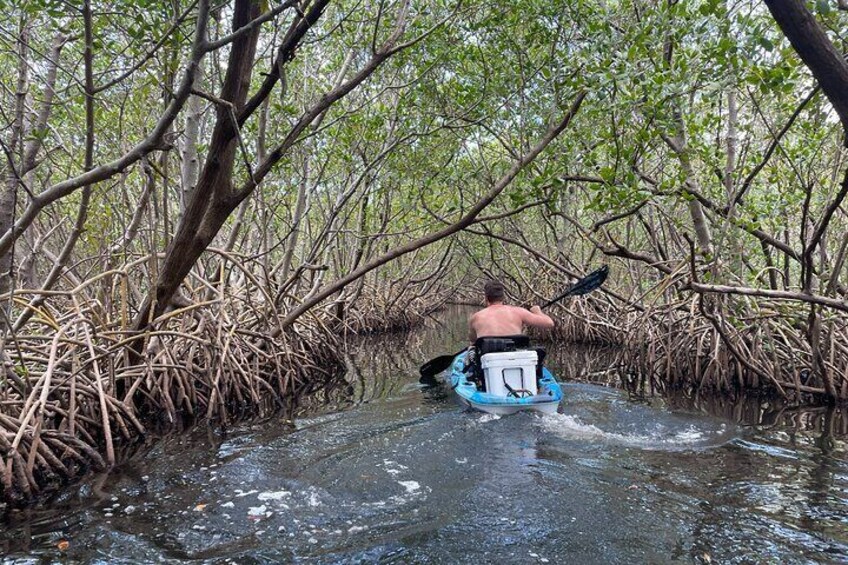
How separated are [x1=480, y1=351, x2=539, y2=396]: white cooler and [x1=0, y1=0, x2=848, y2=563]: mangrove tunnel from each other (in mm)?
293

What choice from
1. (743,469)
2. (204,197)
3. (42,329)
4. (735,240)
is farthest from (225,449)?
(735,240)

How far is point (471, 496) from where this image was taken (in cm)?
319

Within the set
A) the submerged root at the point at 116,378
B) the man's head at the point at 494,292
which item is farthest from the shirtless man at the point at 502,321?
the submerged root at the point at 116,378

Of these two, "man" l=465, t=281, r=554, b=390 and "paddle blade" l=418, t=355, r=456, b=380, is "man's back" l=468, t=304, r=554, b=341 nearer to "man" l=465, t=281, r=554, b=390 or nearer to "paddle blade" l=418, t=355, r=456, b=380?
"man" l=465, t=281, r=554, b=390

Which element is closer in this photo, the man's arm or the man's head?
the man's arm

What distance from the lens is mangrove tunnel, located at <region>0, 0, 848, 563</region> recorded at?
2.84m

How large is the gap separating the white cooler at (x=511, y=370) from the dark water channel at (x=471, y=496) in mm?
278

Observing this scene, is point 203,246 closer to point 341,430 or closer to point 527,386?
point 341,430

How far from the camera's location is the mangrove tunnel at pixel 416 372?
284 cm

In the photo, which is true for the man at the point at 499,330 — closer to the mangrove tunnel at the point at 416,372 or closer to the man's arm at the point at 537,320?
the man's arm at the point at 537,320

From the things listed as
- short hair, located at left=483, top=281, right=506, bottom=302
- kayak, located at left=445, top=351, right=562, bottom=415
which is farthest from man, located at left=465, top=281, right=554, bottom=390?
kayak, located at left=445, top=351, right=562, bottom=415

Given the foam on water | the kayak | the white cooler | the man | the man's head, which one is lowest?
the foam on water

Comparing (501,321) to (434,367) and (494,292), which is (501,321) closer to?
(494,292)

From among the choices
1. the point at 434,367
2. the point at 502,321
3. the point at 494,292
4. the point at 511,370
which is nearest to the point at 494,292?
the point at 494,292
